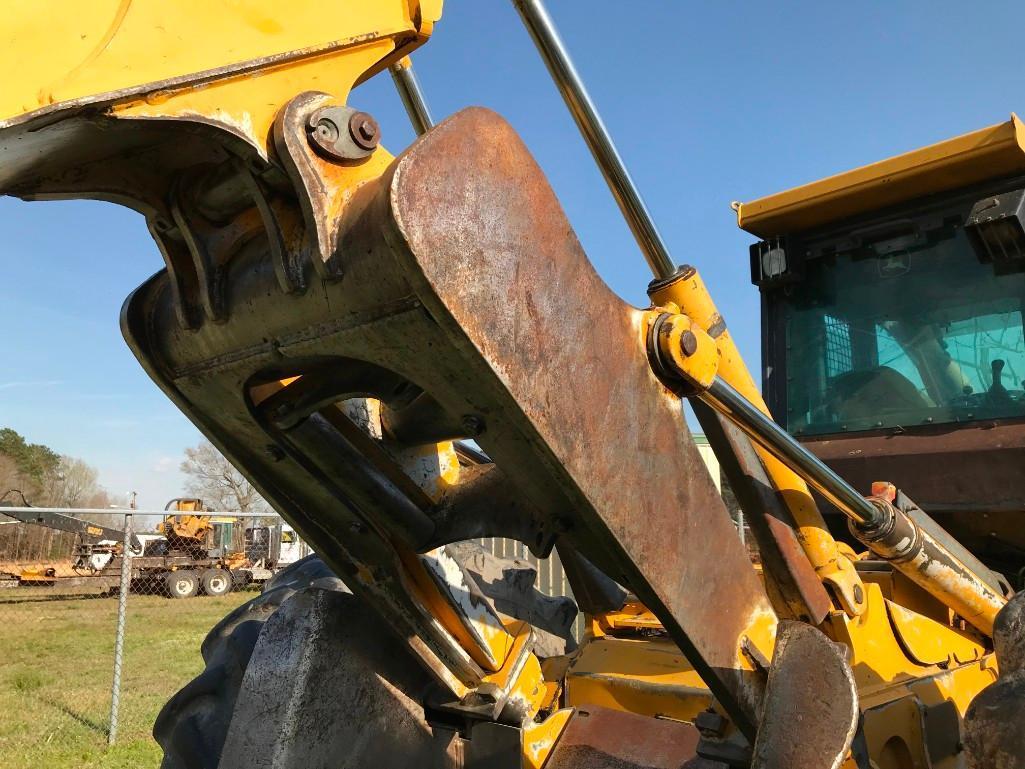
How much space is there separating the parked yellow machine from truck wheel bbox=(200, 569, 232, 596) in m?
20.6

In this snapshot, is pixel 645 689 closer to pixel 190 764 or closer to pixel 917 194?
pixel 190 764

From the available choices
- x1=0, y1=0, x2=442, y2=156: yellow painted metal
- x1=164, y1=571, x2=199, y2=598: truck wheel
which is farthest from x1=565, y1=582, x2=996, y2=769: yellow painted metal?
x1=164, y1=571, x2=199, y2=598: truck wheel

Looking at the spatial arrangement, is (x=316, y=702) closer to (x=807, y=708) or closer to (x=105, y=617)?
(x=807, y=708)

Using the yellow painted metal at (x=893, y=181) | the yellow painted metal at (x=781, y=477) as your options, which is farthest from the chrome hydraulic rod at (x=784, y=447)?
the yellow painted metal at (x=893, y=181)

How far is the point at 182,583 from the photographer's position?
21781 mm

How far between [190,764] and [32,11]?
212 cm

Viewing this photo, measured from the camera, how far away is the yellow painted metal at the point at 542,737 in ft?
7.50

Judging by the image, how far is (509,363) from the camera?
146 centimetres

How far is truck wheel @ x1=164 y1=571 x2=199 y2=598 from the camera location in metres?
21.5

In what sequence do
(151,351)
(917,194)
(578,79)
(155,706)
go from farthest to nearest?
1. (155,706)
2. (917,194)
3. (578,79)
4. (151,351)

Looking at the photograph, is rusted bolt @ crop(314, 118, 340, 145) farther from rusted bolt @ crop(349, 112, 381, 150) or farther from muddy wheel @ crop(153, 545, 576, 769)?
muddy wheel @ crop(153, 545, 576, 769)

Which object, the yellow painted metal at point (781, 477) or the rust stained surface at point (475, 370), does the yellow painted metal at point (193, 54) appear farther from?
the yellow painted metal at point (781, 477)

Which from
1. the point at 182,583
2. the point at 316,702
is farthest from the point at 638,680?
the point at 182,583

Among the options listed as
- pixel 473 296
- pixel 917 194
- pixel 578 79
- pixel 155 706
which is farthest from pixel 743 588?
pixel 155 706
